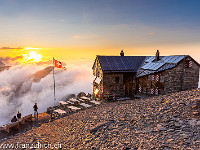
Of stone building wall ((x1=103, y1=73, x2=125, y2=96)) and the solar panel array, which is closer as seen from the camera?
the solar panel array

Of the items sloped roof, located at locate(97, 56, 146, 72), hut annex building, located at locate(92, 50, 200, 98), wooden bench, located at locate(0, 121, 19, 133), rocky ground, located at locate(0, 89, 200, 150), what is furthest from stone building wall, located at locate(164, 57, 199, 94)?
wooden bench, located at locate(0, 121, 19, 133)

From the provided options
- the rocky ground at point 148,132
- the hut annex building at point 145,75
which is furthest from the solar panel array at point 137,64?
the rocky ground at point 148,132

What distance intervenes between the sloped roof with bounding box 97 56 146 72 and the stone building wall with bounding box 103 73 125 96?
851 millimetres

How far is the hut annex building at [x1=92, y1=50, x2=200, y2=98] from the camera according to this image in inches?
775

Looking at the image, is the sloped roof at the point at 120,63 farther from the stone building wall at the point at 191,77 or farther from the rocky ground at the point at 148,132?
the rocky ground at the point at 148,132

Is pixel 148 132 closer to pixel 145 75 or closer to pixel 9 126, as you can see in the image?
pixel 9 126

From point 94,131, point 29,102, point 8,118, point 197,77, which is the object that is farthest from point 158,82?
point 29,102

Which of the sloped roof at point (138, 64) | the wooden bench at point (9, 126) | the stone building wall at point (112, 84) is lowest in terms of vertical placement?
the wooden bench at point (9, 126)

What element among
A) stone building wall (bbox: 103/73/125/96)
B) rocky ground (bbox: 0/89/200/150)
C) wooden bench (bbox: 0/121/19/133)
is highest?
stone building wall (bbox: 103/73/125/96)

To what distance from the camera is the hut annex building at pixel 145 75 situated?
64.6 feet

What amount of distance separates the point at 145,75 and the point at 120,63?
504 cm

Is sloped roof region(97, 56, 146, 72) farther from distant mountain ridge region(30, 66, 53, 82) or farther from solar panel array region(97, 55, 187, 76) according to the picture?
distant mountain ridge region(30, 66, 53, 82)

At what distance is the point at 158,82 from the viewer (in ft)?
65.9

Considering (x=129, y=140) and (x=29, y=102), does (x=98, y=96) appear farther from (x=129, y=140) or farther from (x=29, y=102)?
(x=29, y=102)
